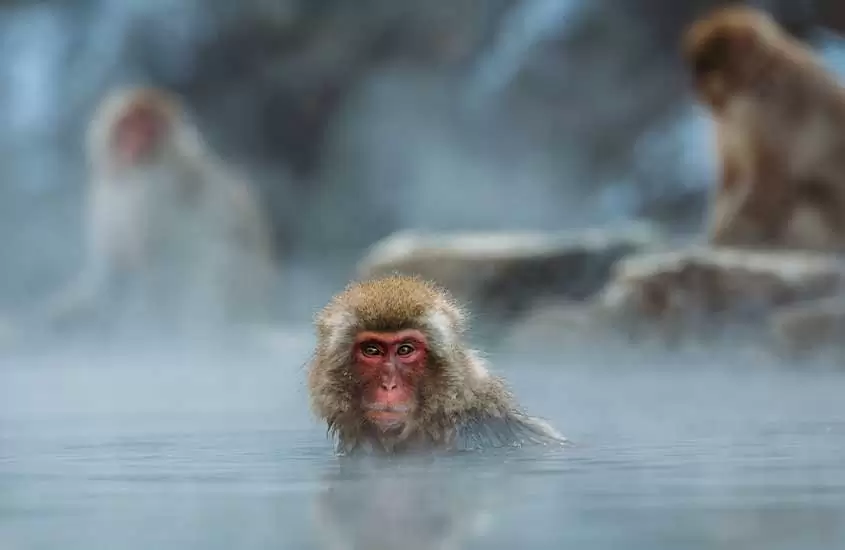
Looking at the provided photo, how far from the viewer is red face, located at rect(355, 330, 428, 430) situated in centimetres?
312

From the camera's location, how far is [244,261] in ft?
39.6

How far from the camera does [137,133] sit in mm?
11648

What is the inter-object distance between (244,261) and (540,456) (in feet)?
30.3

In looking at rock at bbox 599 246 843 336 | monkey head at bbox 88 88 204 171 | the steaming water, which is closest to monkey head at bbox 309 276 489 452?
the steaming water

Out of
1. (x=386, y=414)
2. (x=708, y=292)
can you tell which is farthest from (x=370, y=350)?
(x=708, y=292)

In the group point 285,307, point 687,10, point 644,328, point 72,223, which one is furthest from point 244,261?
point 644,328

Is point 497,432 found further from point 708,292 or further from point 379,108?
point 379,108

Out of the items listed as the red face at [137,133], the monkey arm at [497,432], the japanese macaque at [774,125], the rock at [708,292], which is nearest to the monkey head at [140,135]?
the red face at [137,133]

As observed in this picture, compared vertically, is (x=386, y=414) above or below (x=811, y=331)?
below

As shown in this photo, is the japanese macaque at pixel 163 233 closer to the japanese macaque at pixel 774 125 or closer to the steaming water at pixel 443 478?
the japanese macaque at pixel 774 125

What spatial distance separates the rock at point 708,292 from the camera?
7738mm

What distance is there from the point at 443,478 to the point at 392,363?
1.86 feet

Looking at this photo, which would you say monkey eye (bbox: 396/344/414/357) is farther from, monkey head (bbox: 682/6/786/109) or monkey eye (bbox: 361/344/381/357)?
monkey head (bbox: 682/6/786/109)

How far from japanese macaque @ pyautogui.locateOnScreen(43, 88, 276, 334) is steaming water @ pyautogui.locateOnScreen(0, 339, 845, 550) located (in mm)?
6416
